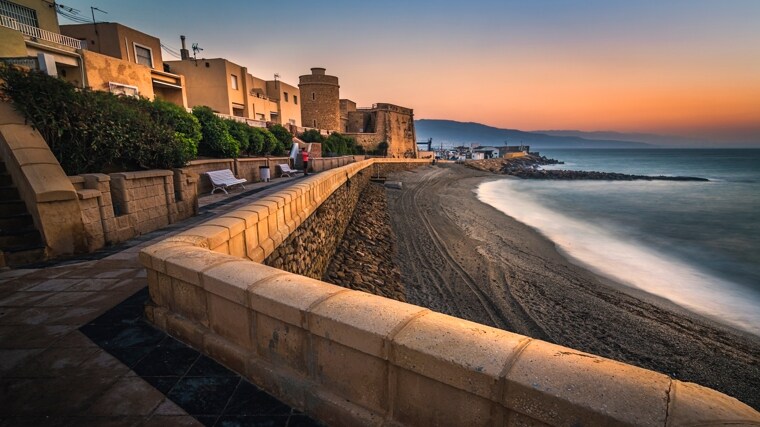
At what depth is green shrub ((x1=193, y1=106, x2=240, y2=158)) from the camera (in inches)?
521

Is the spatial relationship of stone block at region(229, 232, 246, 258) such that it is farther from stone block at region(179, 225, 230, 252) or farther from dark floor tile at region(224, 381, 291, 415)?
dark floor tile at region(224, 381, 291, 415)

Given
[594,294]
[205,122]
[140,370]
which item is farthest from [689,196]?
[140,370]

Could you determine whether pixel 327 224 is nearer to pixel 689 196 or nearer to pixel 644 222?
pixel 644 222

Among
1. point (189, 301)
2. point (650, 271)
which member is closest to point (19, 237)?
point (189, 301)

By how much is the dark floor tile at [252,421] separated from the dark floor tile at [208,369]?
45 cm

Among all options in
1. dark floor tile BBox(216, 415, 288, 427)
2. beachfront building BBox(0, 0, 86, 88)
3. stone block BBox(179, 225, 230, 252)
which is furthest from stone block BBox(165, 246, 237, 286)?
beachfront building BBox(0, 0, 86, 88)

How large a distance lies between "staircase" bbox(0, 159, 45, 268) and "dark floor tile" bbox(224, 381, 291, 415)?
14.3ft

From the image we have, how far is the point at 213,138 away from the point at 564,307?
527 inches

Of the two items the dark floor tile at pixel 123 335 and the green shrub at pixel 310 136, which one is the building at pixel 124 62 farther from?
the dark floor tile at pixel 123 335

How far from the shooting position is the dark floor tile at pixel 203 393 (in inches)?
86.5

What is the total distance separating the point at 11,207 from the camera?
16.5 ft

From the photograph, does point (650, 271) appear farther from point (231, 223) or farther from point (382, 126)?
point (382, 126)

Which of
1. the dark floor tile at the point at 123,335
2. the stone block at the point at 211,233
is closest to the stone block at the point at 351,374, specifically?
the dark floor tile at the point at 123,335

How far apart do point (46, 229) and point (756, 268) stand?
848 inches
